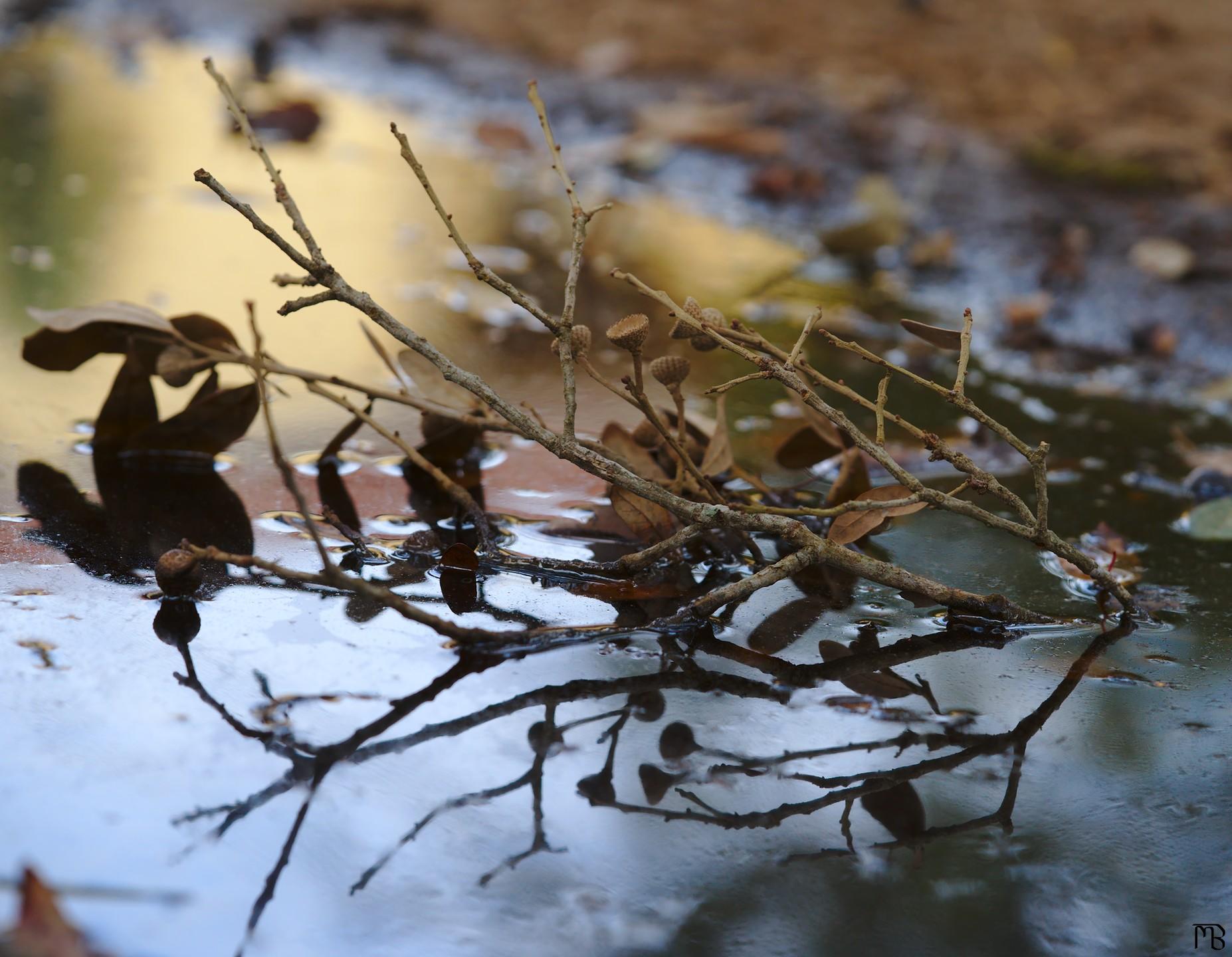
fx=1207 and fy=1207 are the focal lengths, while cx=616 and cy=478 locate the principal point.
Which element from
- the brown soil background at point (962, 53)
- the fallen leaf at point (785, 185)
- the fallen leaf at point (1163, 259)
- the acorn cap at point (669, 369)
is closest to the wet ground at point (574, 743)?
the acorn cap at point (669, 369)

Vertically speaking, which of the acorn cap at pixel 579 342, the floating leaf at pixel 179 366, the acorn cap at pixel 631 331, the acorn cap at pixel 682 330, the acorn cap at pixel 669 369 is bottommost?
the floating leaf at pixel 179 366

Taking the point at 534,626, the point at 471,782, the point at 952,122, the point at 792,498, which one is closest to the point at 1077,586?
the point at 792,498

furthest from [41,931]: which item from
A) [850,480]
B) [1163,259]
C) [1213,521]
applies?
[1163,259]

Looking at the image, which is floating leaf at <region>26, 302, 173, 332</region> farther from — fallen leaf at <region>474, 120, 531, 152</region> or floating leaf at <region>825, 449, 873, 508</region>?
fallen leaf at <region>474, 120, 531, 152</region>

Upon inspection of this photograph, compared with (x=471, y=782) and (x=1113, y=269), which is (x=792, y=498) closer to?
(x=471, y=782)

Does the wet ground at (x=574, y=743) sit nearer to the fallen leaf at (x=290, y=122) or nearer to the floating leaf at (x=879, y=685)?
the floating leaf at (x=879, y=685)

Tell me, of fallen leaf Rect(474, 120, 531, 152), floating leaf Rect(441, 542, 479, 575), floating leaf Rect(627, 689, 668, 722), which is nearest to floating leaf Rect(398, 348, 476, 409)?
floating leaf Rect(441, 542, 479, 575)
